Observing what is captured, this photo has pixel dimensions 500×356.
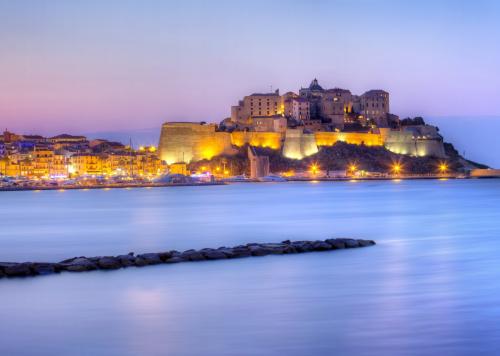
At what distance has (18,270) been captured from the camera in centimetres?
965

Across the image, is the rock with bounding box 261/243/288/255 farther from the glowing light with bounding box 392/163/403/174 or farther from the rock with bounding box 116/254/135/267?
the glowing light with bounding box 392/163/403/174

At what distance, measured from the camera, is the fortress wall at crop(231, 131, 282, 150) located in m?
47.3

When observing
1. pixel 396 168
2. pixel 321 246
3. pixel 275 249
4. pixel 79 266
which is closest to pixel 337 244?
pixel 321 246

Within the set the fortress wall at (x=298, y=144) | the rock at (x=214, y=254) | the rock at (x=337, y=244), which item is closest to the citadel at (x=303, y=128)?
the fortress wall at (x=298, y=144)

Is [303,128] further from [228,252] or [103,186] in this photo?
[228,252]

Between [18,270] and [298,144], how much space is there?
1521 inches

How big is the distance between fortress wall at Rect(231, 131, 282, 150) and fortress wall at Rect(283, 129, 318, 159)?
691mm

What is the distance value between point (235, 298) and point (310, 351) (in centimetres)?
246

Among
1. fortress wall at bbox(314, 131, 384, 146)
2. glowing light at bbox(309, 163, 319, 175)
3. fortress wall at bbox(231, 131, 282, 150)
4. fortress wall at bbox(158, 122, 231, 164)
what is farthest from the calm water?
glowing light at bbox(309, 163, 319, 175)

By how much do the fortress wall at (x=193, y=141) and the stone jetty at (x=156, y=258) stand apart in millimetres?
34125

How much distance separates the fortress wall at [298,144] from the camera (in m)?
47.2

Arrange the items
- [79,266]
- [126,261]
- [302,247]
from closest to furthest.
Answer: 1. [79,266]
2. [126,261]
3. [302,247]

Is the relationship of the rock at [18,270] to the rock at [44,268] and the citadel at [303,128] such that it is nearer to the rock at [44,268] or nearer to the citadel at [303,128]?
the rock at [44,268]

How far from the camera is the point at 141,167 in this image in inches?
2131
